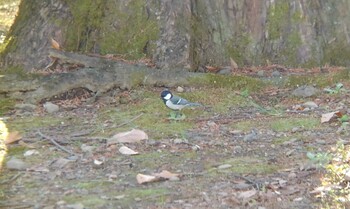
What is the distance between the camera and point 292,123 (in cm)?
586

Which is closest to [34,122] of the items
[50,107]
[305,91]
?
[50,107]

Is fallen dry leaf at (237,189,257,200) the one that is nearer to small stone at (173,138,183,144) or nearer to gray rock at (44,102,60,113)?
small stone at (173,138,183,144)

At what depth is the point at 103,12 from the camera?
7605 millimetres

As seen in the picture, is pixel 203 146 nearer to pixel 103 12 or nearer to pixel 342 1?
pixel 103 12

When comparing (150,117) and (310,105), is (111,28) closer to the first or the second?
(150,117)

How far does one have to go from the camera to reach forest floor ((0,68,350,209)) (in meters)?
4.17

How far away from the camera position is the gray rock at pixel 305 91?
690cm

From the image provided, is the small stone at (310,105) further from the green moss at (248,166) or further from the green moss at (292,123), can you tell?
the green moss at (248,166)

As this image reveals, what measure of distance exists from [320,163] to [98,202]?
1509 mm

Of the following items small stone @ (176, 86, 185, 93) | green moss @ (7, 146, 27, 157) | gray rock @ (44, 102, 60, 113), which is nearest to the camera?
green moss @ (7, 146, 27, 157)

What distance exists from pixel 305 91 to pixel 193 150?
7.19ft

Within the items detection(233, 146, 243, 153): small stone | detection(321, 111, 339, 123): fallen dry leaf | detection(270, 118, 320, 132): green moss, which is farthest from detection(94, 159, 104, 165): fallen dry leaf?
detection(321, 111, 339, 123): fallen dry leaf

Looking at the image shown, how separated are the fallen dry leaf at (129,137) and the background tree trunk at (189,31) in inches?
74.8

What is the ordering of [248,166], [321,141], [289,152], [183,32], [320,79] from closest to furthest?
[248,166] → [289,152] → [321,141] → [320,79] → [183,32]
